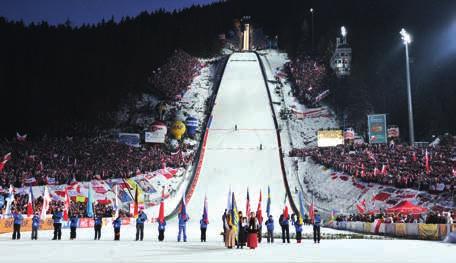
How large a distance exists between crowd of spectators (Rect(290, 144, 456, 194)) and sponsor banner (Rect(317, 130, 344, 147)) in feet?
4.77


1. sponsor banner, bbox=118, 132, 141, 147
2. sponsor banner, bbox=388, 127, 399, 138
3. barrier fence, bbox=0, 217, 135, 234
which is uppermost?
sponsor banner, bbox=388, 127, 399, 138

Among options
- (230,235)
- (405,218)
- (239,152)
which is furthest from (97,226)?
(239,152)

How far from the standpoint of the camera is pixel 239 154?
5078 cm

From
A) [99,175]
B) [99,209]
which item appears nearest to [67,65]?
[99,175]

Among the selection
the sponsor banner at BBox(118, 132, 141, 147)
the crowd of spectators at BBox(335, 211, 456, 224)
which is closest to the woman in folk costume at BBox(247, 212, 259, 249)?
the crowd of spectators at BBox(335, 211, 456, 224)

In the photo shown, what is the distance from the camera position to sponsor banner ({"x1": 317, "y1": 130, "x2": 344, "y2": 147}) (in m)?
50.7

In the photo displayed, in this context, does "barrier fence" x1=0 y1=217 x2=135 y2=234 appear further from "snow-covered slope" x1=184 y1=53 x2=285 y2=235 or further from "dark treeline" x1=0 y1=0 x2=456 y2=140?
"dark treeline" x1=0 y1=0 x2=456 y2=140

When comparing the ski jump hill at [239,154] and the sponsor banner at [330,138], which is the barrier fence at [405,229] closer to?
the ski jump hill at [239,154]

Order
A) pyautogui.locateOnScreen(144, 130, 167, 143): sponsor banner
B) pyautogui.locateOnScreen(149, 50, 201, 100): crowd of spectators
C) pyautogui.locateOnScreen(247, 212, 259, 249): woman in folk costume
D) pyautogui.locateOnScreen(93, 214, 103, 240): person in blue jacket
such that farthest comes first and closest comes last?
pyautogui.locateOnScreen(149, 50, 201, 100): crowd of spectators
pyautogui.locateOnScreen(144, 130, 167, 143): sponsor banner
pyautogui.locateOnScreen(93, 214, 103, 240): person in blue jacket
pyautogui.locateOnScreen(247, 212, 259, 249): woman in folk costume

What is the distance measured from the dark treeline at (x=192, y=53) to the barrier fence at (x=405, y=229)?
108 ft

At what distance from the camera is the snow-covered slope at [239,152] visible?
40.7m

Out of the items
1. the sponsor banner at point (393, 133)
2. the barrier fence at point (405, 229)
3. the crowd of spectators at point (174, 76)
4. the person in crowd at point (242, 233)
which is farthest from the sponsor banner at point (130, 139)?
the person in crowd at point (242, 233)

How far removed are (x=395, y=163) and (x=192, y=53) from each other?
65337 millimetres

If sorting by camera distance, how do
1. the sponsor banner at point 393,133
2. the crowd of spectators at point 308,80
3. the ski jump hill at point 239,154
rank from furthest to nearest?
the crowd of spectators at point 308,80 < the sponsor banner at point 393,133 < the ski jump hill at point 239,154
